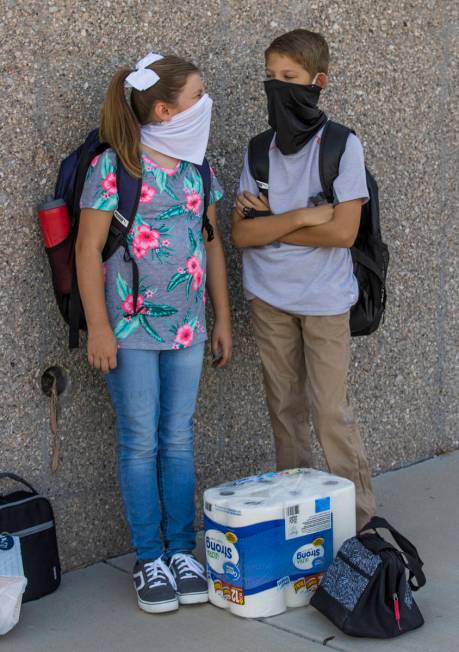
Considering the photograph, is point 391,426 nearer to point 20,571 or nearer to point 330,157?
point 330,157

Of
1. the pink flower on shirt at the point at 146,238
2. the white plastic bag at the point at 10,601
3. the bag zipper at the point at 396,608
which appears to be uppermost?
the pink flower on shirt at the point at 146,238

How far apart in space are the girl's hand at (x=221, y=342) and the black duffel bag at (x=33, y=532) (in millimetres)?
842

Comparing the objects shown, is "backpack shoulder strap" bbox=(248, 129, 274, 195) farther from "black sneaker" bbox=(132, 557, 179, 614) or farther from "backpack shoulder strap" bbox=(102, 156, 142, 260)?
"black sneaker" bbox=(132, 557, 179, 614)

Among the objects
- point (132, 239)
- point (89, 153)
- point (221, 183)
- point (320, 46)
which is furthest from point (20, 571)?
point (320, 46)

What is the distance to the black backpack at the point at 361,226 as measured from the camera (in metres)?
3.50

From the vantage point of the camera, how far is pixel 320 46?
11.5ft

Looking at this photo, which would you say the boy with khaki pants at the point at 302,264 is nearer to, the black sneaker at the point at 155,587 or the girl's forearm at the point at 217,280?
the girl's forearm at the point at 217,280

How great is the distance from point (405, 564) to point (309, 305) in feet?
3.28

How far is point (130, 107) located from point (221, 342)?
3.11 ft

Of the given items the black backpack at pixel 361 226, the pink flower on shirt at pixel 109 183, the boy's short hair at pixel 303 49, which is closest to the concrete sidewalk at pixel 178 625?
the black backpack at pixel 361 226

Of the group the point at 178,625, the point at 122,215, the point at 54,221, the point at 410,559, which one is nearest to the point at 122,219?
the point at 122,215

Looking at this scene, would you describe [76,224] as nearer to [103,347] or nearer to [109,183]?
[109,183]

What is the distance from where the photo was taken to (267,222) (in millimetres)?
3568

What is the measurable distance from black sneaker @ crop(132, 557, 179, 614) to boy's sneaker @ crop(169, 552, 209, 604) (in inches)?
1.3
